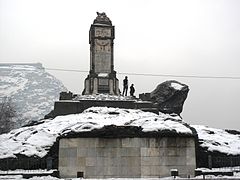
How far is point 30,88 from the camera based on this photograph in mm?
123625

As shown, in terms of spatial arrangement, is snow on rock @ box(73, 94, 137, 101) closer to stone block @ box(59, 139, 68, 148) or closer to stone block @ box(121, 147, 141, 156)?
stone block @ box(59, 139, 68, 148)

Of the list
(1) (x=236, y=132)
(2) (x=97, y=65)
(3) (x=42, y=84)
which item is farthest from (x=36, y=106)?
(1) (x=236, y=132)

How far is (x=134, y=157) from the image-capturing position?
19.1 metres

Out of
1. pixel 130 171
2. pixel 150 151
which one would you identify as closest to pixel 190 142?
pixel 150 151

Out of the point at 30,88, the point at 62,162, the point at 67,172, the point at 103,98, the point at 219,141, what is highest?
the point at 30,88

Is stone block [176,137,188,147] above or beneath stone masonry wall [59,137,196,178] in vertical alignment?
above

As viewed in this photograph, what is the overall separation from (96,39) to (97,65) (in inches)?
103

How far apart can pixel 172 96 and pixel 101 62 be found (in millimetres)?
9417

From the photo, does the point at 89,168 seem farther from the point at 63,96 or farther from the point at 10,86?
the point at 10,86

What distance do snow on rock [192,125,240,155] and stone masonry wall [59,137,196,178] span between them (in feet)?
9.43

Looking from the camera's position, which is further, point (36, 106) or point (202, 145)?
Answer: point (36, 106)

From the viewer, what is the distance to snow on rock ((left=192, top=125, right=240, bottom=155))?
71.2ft

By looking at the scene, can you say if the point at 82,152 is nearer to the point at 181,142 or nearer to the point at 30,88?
the point at 181,142

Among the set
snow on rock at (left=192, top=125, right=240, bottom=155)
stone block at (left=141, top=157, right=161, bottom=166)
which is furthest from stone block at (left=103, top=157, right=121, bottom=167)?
snow on rock at (left=192, top=125, right=240, bottom=155)
